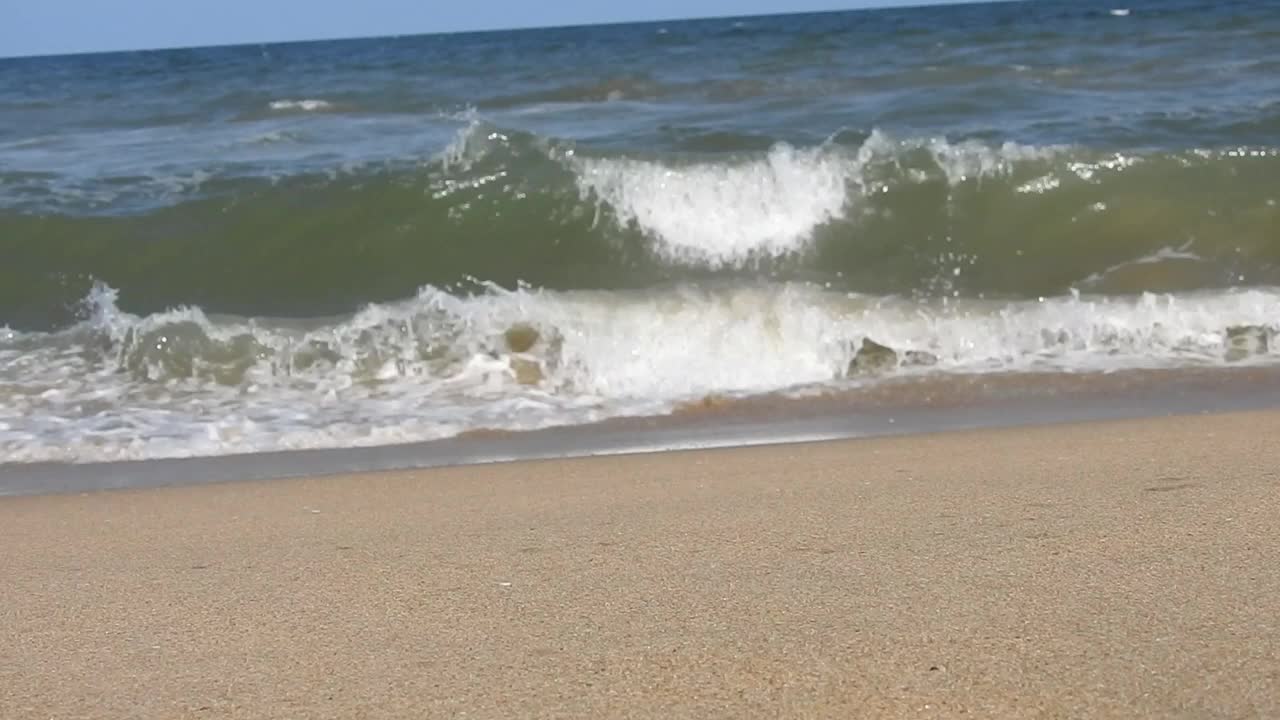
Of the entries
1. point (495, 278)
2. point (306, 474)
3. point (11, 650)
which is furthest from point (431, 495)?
point (495, 278)

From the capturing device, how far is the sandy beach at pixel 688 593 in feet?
8.27

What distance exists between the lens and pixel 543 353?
6703mm

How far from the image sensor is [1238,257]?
27.5 feet

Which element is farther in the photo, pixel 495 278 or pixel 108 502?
pixel 495 278

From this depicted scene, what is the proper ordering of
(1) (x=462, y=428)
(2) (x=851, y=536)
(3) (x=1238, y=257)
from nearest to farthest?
(2) (x=851, y=536) < (1) (x=462, y=428) < (3) (x=1238, y=257)

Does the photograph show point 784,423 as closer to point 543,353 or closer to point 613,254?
point 543,353

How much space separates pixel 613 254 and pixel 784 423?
3.34 m

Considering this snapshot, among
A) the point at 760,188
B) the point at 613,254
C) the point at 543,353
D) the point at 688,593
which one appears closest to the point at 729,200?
the point at 760,188

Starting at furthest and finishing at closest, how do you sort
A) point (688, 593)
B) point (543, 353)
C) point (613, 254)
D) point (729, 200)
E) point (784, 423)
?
1. point (729, 200)
2. point (613, 254)
3. point (543, 353)
4. point (784, 423)
5. point (688, 593)

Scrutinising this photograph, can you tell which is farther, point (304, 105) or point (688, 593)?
point (304, 105)

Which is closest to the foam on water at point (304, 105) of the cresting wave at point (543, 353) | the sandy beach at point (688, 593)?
the cresting wave at point (543, 353)

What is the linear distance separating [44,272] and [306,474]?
176 inches

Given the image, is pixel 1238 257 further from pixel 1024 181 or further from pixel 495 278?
pixel 495 278

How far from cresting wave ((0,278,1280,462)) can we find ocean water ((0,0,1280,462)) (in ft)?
0.06
